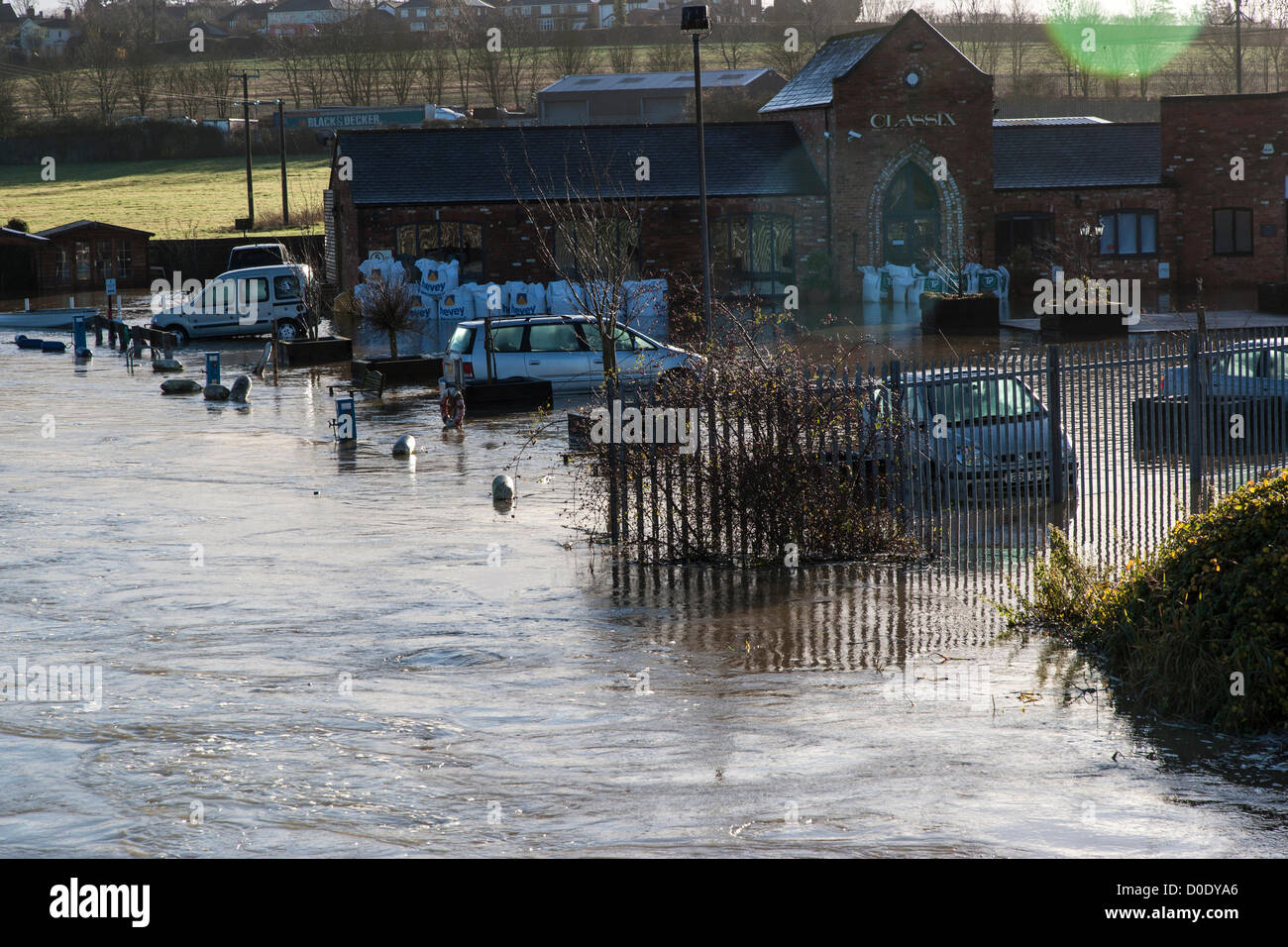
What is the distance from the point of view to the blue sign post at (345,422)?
67.2 feet

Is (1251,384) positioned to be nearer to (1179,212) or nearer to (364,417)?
(364,417)

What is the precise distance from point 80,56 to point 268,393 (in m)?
93.6

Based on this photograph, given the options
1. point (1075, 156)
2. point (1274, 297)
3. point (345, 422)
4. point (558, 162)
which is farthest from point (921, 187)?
point (345, 422)

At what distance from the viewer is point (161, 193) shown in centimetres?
7688

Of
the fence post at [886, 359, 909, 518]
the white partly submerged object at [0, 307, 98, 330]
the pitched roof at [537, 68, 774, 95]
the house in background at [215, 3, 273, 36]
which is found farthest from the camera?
the house in background at [215, 3, 273, 36]

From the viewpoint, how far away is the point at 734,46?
4309 inches

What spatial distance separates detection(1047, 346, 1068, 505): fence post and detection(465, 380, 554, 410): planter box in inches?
441

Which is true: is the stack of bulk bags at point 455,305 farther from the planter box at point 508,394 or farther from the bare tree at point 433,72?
the bare tree at point 433,72

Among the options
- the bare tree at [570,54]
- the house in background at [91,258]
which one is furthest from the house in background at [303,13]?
the house in background at [91,258]

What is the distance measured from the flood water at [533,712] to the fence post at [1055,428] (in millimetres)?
2685

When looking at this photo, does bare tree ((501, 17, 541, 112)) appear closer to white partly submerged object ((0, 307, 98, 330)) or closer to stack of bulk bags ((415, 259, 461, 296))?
white partly submerged object ((0, 307, 98, 330))

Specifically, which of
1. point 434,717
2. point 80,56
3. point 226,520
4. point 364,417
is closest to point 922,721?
point 434,717

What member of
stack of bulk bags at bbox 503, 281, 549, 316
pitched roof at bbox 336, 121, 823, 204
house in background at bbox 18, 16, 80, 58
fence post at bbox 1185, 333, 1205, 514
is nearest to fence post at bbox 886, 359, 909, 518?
fence post at bbox 1185, 333, 1205, 514

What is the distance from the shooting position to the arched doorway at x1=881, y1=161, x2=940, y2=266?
42125mm
